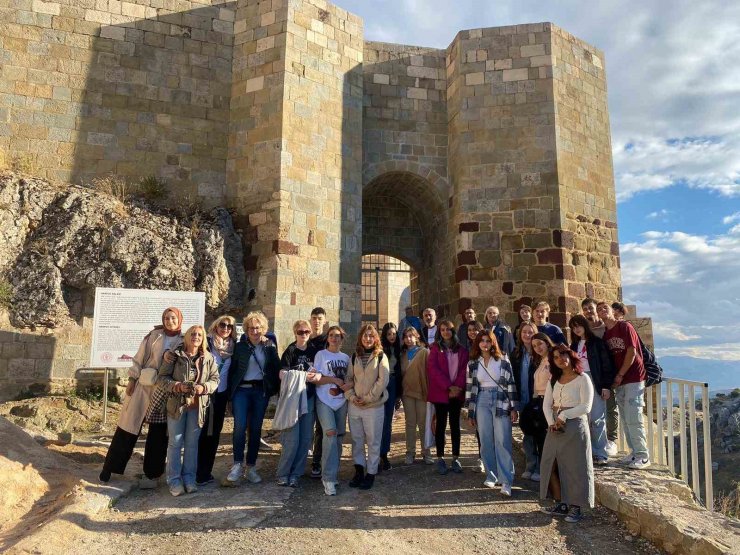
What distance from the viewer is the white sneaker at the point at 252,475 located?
479 centimetres

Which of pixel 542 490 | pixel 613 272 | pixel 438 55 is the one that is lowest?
pixel 542 490

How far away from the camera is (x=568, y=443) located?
407 cm

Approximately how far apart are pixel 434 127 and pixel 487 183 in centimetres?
166

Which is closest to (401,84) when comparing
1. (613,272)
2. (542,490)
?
(613,272)

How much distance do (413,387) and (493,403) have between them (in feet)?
3.06

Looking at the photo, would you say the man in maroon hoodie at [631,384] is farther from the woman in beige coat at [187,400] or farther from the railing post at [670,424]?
the woman in beige coat at [187,400]

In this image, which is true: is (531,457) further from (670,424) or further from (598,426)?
(670,424)

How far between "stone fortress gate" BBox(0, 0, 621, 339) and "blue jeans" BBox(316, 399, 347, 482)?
3379mm

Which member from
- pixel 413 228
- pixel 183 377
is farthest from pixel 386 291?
pixel 183 377

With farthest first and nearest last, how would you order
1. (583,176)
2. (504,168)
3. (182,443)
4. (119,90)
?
(583,176)
(504,168)
(119,90)
(182,443)

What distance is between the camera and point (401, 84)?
34.1 feet

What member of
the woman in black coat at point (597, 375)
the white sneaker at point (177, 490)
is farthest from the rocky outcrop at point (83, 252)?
the woman in black coat at point (597, 375)

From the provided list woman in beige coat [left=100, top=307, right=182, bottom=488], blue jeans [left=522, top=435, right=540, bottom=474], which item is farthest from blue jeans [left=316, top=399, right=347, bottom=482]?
blue jeans [left=522, top=435, right=540, bottom=474]

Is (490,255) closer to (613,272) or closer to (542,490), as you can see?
(613,272)
